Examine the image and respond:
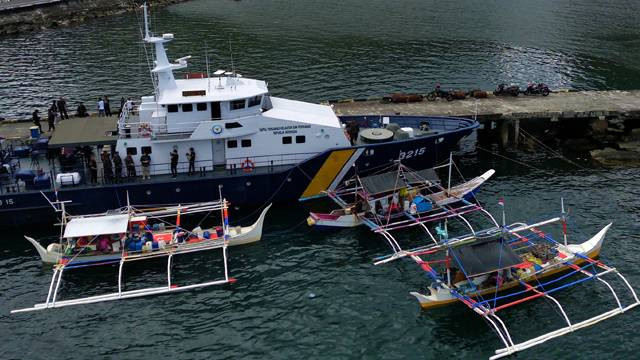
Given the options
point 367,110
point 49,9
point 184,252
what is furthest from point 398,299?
point 49,9

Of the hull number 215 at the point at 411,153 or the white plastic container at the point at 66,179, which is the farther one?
the hull number 215 at the point at 411,153

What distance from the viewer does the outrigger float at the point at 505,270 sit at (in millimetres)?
24938

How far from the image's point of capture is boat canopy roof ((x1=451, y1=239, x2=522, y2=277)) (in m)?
25.5

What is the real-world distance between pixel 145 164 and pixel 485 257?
19016mm

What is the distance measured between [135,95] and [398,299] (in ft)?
131

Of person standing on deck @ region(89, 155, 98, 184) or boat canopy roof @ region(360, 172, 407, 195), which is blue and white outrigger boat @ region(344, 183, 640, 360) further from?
person standing on deck @ region(89, 155, 98, 184)

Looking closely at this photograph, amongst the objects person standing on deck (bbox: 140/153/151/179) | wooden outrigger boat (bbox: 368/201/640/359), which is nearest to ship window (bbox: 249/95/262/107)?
person standing on deck (bbox: 140/153/151/179)

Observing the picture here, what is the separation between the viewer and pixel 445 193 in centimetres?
3453

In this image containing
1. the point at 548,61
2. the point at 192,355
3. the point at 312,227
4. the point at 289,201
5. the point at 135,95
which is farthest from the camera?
the point at 548,61

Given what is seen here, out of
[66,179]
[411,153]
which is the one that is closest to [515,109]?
[411,153]

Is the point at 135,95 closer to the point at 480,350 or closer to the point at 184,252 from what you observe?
the point at 184,252

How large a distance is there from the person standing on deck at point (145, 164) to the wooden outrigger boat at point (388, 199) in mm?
9561

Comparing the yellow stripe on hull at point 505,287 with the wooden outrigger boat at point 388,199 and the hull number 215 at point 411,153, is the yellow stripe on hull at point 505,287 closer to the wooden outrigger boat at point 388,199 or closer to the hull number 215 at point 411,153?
the wooden outrigger boat at point 388,199

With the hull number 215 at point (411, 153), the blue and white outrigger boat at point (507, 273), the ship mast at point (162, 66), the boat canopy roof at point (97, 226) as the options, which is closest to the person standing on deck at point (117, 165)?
the boat canopy roof at point (97, 226)
